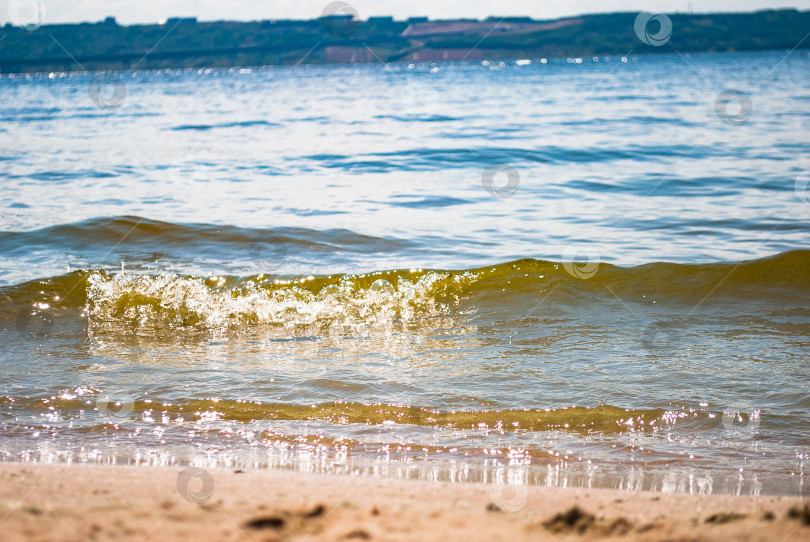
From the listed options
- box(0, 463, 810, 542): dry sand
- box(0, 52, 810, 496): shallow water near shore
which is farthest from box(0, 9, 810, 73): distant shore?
box(0, 463, 810, 542): dry sand

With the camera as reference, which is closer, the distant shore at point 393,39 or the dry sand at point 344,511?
the dry sand at point 344,511

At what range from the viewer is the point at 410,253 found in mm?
8906

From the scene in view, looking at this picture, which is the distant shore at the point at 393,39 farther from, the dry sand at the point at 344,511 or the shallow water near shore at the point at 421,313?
the dry sand at the point at 344,511

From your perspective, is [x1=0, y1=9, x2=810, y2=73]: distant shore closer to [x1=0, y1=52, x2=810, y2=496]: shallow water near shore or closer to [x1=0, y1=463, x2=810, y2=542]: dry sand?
[x1=0, y1=52, x2=810, y2=496]: shallow water near shore

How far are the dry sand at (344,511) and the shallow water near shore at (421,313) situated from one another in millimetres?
426

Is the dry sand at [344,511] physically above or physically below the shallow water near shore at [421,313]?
below

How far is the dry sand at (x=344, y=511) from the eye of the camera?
2305mm

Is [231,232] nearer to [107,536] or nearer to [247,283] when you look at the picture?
[247,283]

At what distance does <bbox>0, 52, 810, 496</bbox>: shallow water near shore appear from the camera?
149 inches

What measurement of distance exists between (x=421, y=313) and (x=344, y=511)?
412 cm

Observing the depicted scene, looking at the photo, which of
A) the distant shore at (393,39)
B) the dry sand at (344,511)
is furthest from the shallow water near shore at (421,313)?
the distant shore at (393,39)

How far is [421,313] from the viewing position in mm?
6617

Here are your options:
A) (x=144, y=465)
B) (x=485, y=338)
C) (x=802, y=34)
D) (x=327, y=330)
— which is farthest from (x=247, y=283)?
(x=802, y=34)

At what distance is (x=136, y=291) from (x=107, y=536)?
Answer: 5175 mm
